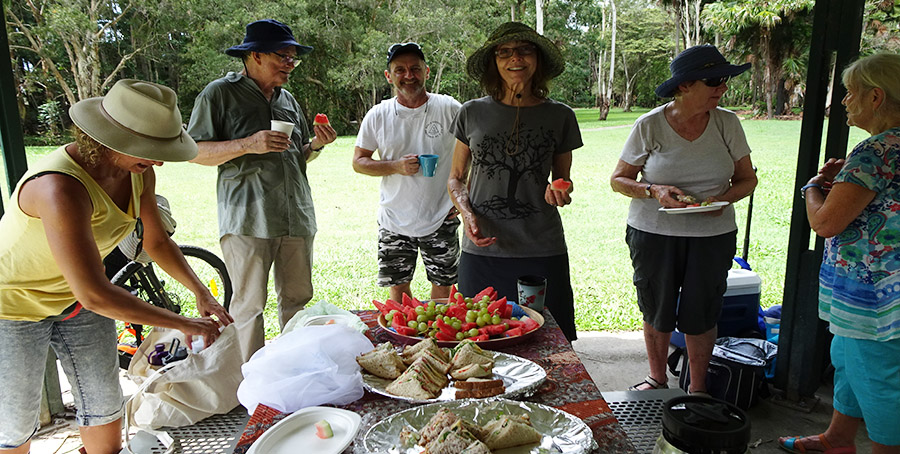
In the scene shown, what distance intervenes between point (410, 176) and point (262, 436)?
76.7 inches

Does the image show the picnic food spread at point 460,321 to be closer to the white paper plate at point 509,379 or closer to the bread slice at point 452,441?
the white paper plate at point 509,379

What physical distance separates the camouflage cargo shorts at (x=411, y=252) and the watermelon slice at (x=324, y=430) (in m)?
1.86

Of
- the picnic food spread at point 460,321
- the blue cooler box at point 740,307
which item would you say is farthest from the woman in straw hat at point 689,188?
the picnic food spread at point 460,321

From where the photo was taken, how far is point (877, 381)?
76.8 inches

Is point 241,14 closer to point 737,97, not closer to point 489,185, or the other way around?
point 489,185

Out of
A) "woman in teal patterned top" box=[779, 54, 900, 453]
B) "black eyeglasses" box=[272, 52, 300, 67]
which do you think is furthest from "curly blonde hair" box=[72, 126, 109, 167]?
"woman in teal patterned top" box=[779, 54, 900, 453]

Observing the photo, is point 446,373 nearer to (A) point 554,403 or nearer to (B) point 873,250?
(A) point 554,403

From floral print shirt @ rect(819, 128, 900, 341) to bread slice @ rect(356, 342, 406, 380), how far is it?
1.58 meters

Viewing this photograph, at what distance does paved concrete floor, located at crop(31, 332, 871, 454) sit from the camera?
250 cm

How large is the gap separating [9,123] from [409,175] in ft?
5.69

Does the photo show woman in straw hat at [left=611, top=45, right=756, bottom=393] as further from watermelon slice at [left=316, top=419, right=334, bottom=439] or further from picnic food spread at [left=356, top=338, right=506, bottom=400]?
watermelon slice at [left=316, top=419, right=334, bottom=439]

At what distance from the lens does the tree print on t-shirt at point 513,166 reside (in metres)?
2.31

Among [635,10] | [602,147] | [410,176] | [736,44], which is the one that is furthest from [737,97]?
[410,176]

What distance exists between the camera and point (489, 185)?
2332mm
